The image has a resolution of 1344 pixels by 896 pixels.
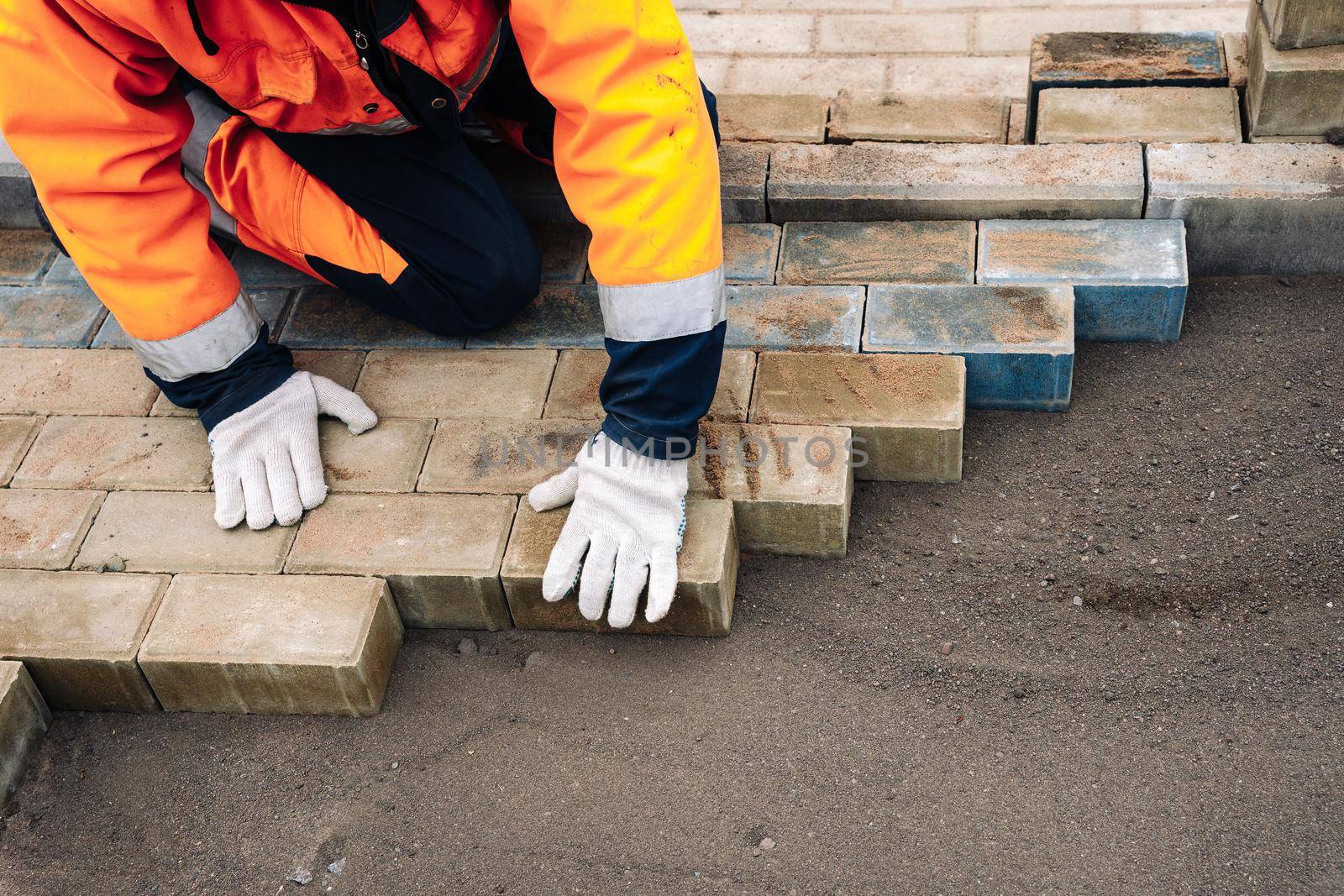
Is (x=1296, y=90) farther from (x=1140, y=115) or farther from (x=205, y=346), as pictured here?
(x=205, y=346)

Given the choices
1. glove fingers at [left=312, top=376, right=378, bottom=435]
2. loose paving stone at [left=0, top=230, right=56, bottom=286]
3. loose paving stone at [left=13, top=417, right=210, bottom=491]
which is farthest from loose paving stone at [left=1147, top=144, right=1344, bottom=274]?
loose paving stone at [left=0, top=230, right=56, bottom=286]

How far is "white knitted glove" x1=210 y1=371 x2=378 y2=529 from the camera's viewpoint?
2.95 metres

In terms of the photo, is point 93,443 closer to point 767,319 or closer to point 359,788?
point 359,788

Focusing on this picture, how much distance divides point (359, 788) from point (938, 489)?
5.09 feet

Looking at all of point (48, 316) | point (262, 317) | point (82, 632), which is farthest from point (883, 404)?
point (48, 316)

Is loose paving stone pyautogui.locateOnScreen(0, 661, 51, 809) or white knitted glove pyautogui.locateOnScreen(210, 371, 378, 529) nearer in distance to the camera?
loose paving stone pyautogui.locateOnScreen(0, 661, 51, 809)

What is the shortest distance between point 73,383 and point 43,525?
1.77 feet

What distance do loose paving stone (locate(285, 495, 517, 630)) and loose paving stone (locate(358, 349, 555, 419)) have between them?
0.31 meters

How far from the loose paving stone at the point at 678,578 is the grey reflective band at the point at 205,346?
0.86 meters

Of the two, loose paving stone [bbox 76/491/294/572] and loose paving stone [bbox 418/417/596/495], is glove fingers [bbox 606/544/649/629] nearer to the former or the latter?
loose paving stone [bbox 418/417/596/495]

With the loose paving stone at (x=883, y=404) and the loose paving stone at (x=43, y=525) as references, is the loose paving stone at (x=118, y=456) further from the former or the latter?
the loose paving stone at (x=883, y=404)

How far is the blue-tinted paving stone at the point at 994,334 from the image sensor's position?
122 inches

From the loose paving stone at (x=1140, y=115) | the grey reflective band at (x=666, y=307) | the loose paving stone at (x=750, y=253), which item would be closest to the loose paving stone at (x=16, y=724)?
the grey reflective band at (x=666, y=307)

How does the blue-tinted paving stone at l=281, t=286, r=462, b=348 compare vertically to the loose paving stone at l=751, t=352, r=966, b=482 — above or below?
below
